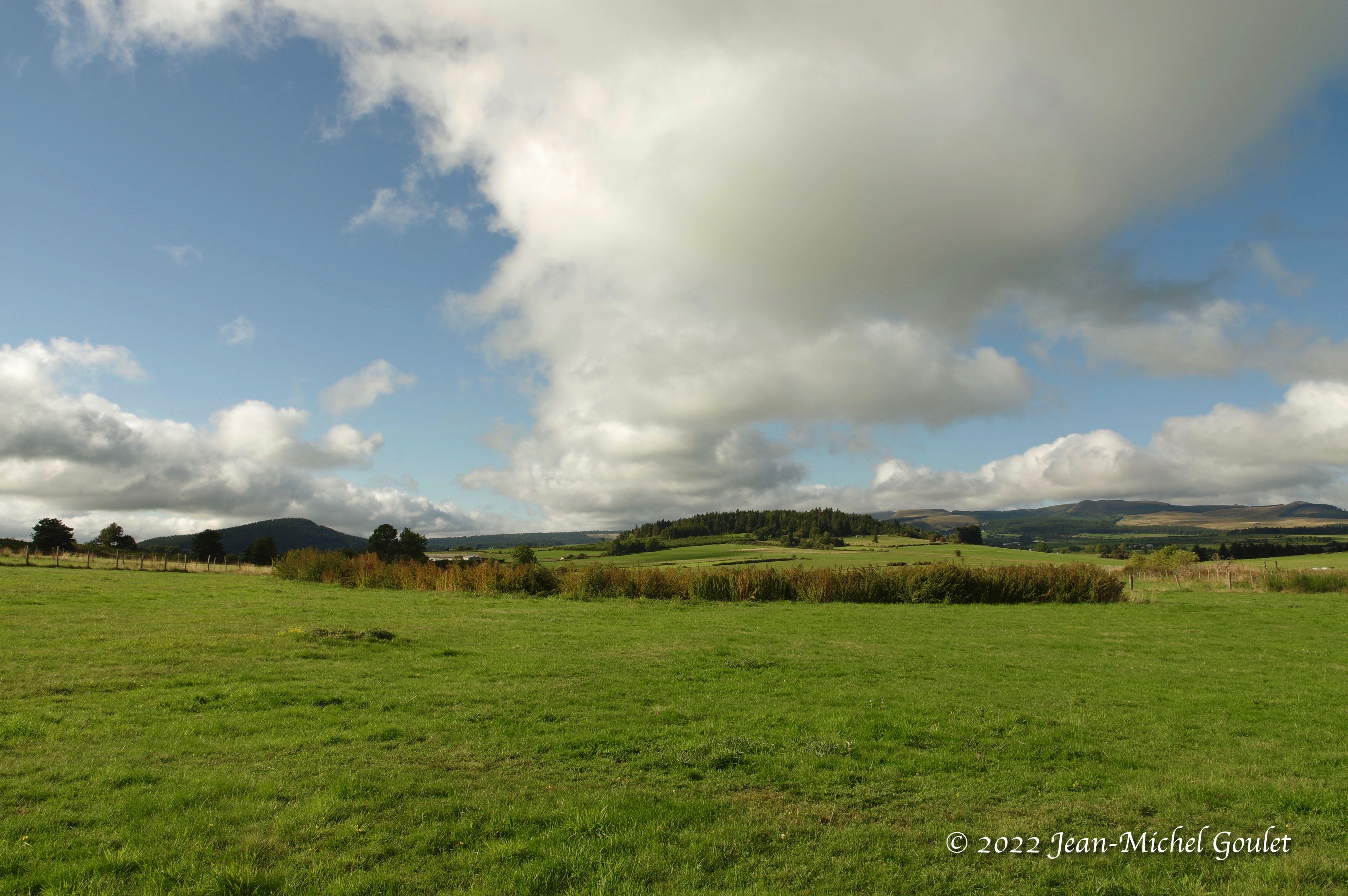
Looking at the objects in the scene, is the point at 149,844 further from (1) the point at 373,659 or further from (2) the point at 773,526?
(2) the point at 773,526

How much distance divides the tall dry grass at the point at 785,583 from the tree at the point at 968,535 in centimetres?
9919

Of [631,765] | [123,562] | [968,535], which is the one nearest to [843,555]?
[968,535]

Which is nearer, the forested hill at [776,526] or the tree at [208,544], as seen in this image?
the tree at [208,544]

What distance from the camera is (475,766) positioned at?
8156 millimetres

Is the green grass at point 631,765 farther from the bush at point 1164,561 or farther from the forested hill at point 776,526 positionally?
the forested hill at point 776,526

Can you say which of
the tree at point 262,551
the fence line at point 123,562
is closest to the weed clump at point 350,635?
the fence line at point 123,562

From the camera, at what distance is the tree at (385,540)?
80250mm

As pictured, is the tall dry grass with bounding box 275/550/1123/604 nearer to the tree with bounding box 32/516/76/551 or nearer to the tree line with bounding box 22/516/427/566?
the tree line with bounding box 22/516/427/566

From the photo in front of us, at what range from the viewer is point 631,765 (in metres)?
8.51

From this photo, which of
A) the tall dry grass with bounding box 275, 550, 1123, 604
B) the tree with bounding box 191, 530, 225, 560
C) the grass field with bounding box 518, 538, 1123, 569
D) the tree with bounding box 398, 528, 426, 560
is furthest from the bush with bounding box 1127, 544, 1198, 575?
the tree with bounding box 191, 530, 225, 560

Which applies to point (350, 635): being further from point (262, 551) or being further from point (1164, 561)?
point (262, 551)

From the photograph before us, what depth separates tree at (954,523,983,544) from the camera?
A: 138m

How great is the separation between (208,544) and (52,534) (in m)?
17.1

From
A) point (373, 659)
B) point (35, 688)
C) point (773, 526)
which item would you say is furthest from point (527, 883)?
point (773, 526)
